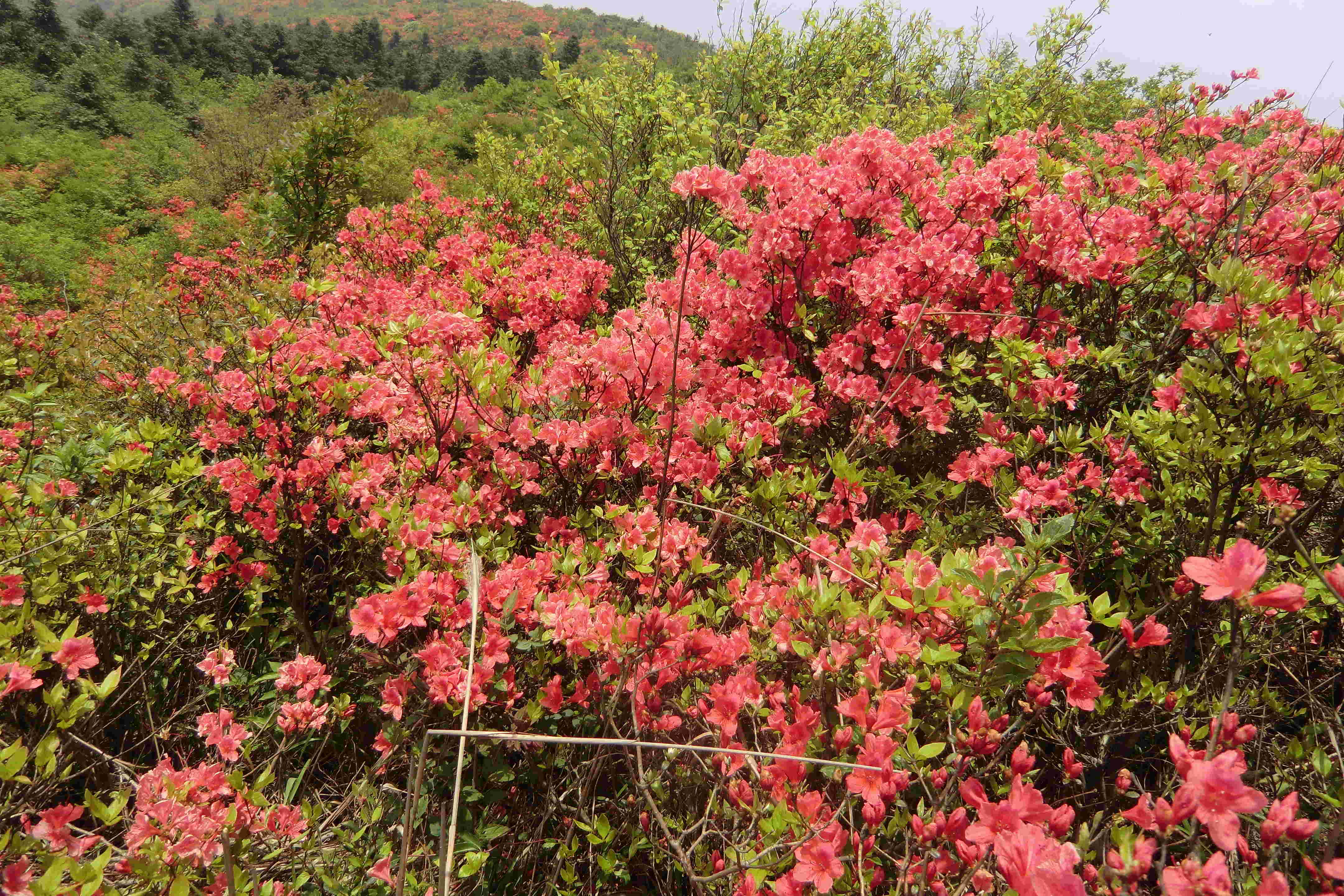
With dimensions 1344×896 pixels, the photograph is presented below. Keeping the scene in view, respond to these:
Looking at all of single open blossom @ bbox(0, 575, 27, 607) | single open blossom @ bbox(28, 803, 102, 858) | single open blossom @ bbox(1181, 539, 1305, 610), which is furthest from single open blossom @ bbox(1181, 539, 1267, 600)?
single open blossom @ bbox(0, 575, 27, 607)

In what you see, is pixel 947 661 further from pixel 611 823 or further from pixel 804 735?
pixel 611 823

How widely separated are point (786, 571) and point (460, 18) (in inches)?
3446

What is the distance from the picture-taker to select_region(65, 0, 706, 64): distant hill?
2463 inches

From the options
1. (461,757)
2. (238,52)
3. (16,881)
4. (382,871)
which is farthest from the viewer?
(238,52)

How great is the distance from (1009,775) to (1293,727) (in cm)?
152

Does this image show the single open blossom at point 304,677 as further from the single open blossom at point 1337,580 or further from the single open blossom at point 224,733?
the single open blossom at point 1337,580

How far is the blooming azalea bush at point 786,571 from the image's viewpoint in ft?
4.29

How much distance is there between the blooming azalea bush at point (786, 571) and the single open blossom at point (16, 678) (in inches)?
1.3

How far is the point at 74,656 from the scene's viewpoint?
5.35 ft

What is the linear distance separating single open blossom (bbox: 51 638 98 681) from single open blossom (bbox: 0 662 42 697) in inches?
3.8

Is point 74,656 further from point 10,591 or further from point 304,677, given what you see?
point 304,677

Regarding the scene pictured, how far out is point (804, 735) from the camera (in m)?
1.43

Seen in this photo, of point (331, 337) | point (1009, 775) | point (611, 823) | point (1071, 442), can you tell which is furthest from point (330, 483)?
point (1071, 442)

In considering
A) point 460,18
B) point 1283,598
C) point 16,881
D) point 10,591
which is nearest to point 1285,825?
point 1283,598
